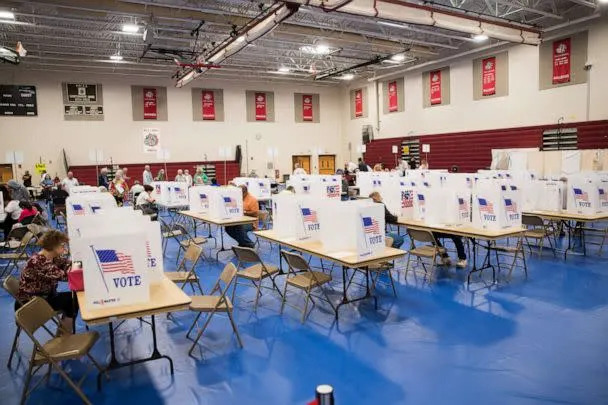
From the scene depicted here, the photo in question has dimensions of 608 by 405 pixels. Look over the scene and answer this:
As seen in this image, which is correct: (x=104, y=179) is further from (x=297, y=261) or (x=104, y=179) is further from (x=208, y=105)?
(x=297, y=261)

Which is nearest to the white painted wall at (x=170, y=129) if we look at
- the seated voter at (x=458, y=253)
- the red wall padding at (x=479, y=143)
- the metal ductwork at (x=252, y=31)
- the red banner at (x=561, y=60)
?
the red wall padding at (x=479, y=143)

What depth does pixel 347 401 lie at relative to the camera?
3430 mm

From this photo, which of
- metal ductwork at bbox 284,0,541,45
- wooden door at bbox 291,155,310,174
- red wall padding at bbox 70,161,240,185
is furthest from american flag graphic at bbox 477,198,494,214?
wooden door at bbox 291,155,310,174

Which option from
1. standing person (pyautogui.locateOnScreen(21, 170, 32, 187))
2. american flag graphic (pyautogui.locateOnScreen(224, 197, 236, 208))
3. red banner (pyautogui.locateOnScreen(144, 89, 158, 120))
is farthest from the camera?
red banner (pyautogui.locateOnScreen(144, 89, 158, 120))

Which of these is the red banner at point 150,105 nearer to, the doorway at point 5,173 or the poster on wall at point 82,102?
the poster on wall at point 82,102

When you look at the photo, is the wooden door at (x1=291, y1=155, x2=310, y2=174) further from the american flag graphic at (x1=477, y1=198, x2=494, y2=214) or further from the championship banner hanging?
the american flag graphic at (x1=477, y1=198, x2=494, y2=214)

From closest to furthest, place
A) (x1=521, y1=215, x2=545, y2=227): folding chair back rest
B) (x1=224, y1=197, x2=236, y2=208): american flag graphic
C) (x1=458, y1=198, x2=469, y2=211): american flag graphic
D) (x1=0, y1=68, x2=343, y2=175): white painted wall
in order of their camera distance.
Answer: (x1=458, y1=198, x2=469, y2=211): american flag graphic
(x1=521, y1=215, x2=545, y2=227): folding chair back rest
(x1=224, y1=197, x2=236, y2=208): american flag graphic
(x1=0, y1=68, x2=343, y2=175): white painted wall

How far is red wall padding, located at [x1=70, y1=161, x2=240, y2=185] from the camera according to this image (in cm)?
1955

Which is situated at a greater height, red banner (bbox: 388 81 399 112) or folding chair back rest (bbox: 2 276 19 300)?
red banner (bbox: 388 81 399 112)

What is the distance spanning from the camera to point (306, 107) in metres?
24.6

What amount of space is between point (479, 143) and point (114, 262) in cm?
1640

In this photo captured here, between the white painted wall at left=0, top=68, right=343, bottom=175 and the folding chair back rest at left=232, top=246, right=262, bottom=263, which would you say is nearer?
the folding chair back rest at left=232, top=246, right=262, bottom=263

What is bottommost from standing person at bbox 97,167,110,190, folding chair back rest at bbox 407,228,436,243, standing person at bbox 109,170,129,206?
folding chair back rest at bbox 407,228,436,243

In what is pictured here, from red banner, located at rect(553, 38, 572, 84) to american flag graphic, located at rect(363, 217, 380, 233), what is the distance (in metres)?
12.5
